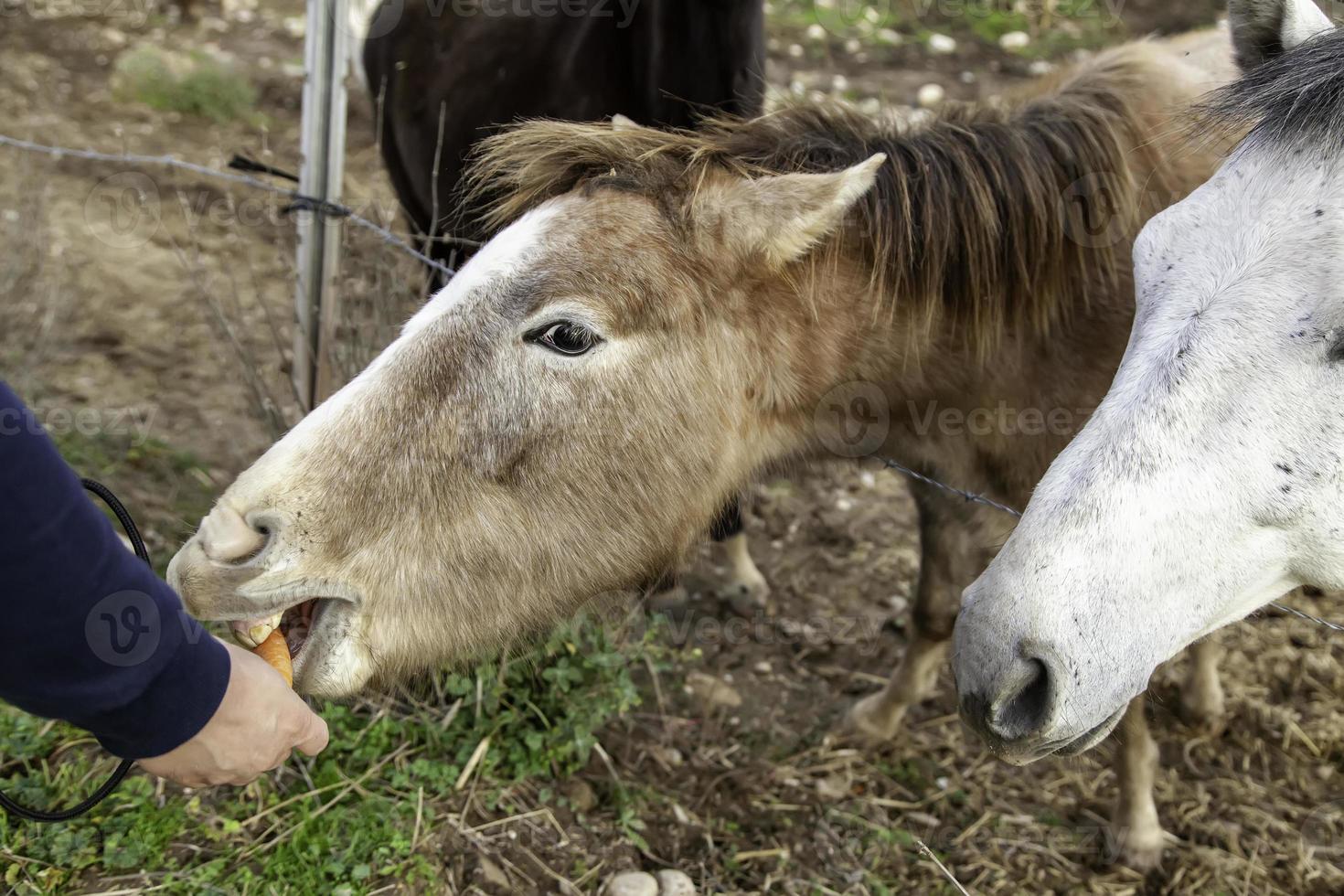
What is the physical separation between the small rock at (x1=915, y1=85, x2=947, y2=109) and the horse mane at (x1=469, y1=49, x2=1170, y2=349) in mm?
4815

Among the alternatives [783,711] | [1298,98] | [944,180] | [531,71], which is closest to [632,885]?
[783,711]

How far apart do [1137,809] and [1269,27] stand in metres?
2.23

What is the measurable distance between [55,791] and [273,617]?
1016mm

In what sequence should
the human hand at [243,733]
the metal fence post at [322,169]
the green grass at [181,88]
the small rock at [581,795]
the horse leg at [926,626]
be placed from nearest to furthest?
1. the human hand at [243,733]
2. the small rock at [581,795]
3. the horse leg at [926,626]
4. the metal fence post at [322,169]
5. the green grass at [181,88]

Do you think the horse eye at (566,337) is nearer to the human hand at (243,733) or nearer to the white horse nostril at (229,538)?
the white horse nostril at (229,538)

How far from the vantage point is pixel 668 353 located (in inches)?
85.8

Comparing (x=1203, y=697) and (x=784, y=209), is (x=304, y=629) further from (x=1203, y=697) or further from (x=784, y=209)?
(x=1203, y=697)

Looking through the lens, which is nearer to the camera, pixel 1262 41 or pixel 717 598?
pixel 1262 41

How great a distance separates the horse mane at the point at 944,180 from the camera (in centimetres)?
229

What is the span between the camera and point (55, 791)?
2.47 m

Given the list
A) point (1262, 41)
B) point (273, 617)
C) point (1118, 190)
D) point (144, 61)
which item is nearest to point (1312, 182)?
point (1262, 41)

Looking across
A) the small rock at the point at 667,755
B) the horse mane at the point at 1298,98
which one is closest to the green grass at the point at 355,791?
the small rock at the point at 667,755

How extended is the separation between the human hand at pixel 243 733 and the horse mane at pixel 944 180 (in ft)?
4.12

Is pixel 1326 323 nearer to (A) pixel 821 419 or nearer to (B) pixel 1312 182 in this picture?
(B) pixel 1312 182
